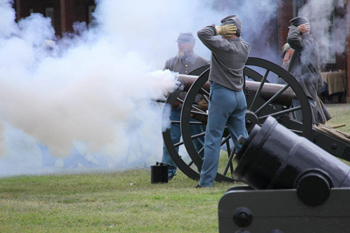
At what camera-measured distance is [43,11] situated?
60.1 ft

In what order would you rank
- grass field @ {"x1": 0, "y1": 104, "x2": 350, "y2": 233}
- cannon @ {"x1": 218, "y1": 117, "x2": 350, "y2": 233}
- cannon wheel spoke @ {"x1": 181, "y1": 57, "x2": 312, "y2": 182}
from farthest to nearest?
cannon wheel spoke @ {"x1": 181, "y1": 57, "x2": 312, "y2": 182} < grass field @ {"x1": 0, "y1": 104, "x2": 350, "y2": 233} < cannon @ {"x1": 218, "y1": 117, "x2": 350, "y2": 233}

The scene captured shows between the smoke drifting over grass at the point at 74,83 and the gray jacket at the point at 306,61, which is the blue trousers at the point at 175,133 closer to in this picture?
the smoke drifting over grass at the point at 74,83

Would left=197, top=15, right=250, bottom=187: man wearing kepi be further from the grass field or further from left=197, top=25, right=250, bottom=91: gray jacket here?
the grass field

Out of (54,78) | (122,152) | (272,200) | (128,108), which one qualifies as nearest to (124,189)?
(128,108)

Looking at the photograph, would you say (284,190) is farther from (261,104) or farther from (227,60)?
(261,104)

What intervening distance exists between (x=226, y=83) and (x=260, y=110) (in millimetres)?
651

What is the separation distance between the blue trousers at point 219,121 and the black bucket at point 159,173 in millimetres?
583

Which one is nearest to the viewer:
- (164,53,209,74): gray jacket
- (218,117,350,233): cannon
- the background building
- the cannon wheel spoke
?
(218,117,350,233): cannon

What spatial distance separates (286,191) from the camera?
277 cm

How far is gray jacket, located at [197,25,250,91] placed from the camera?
212 inches

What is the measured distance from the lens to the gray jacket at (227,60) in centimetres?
539

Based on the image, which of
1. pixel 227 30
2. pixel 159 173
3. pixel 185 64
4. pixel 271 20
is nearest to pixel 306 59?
pixel 185 64

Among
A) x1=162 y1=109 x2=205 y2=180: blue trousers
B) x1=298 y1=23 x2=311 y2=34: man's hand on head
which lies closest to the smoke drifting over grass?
x1=162 y1=109 x2=205 y2=180: blue trousers

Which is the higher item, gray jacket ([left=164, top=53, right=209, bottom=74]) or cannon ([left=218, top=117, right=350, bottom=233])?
gray jacket ([left=164, top=53, right=209, bottom=74])
